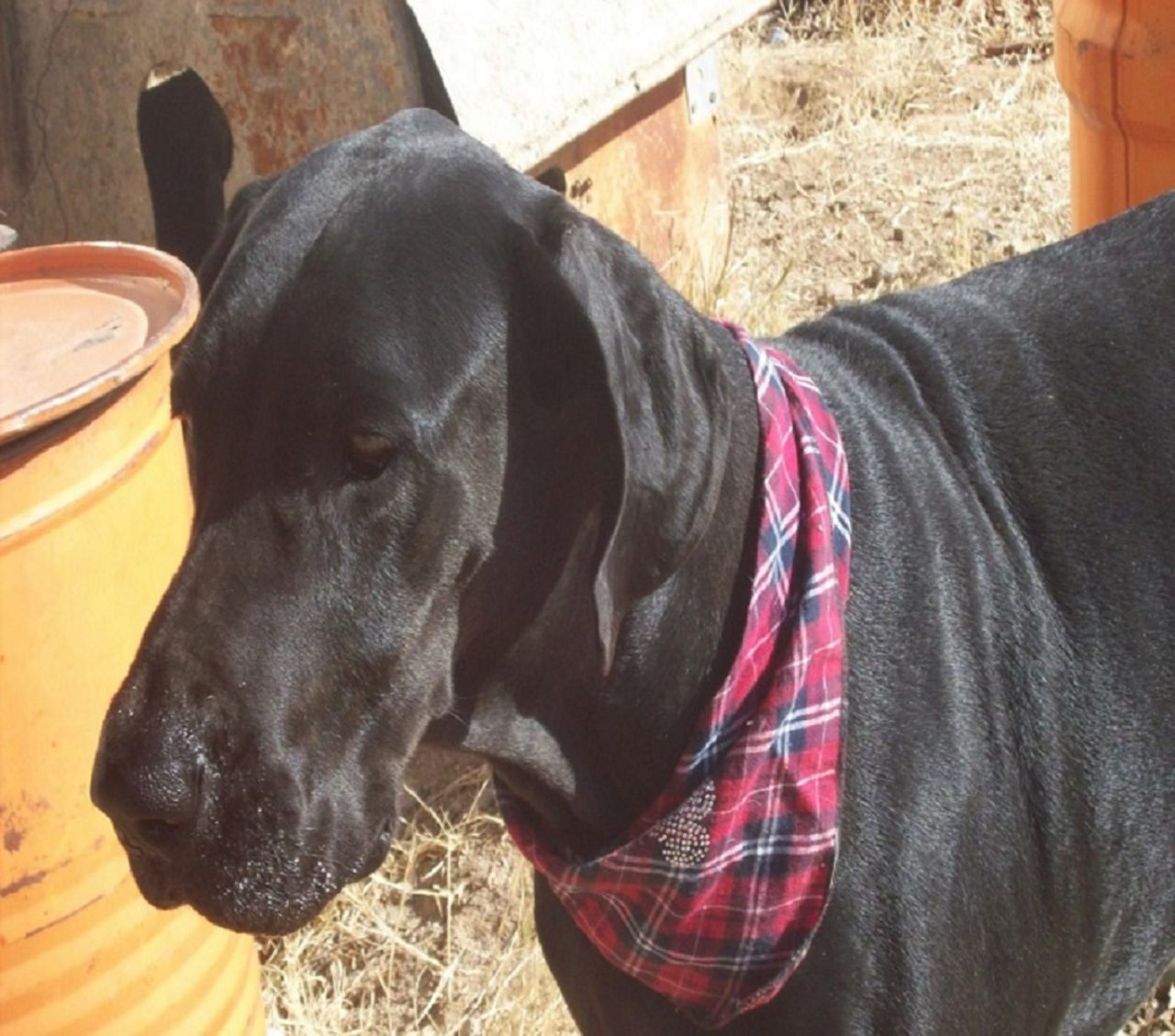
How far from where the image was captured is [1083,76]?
3.85 m

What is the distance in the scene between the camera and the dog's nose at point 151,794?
1720 millimetres

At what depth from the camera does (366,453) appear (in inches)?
69.8

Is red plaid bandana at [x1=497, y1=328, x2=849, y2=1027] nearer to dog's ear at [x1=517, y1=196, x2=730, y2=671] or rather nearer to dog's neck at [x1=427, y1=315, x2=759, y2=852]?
dog's neck at [x1=427, y1=315, x2=759, y2=852]

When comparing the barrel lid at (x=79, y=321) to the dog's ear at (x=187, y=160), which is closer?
the barrel lid at (x=79, y=321)

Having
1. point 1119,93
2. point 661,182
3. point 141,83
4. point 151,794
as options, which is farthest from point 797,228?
point 151,794

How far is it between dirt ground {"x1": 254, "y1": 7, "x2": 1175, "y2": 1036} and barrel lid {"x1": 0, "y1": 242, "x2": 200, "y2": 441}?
1.31m

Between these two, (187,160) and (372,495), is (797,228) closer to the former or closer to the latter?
(187,160)

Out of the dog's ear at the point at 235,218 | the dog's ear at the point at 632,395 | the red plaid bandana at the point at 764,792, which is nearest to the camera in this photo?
the dog's ear at the point at 632,395

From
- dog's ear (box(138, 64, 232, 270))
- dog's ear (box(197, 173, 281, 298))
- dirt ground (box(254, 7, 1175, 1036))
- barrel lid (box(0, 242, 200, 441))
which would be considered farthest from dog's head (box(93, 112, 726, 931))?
dog's ear (box(138, 64, 232, 270))

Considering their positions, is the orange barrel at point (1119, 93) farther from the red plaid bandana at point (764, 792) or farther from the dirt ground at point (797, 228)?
the red plaid bandana at point (764, 792)

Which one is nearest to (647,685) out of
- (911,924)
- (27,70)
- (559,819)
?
(559,819)

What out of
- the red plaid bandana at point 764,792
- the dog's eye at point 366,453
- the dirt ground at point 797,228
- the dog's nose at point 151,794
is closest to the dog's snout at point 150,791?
the dog's nose at point 151,794

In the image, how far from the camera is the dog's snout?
67.7 inches

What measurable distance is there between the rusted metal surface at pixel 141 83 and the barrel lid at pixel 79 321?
0.96 meters
